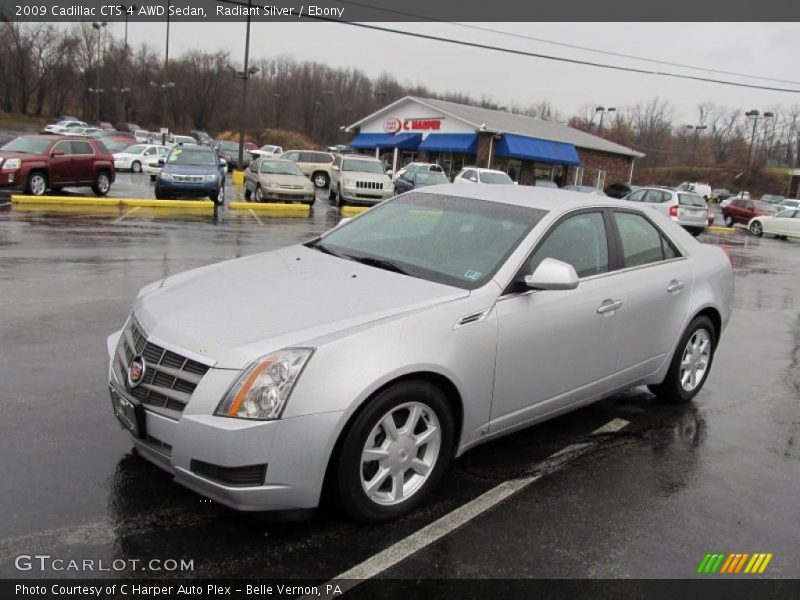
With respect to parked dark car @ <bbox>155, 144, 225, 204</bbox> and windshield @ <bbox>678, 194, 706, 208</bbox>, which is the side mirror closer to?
parked dark car @ <bbox>155, 144, 225, 204</bbox>

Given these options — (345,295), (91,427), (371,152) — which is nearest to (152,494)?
(91,427)

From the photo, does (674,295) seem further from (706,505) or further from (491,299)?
(491,299)

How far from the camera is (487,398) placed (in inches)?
140

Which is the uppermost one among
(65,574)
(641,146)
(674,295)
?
(641,146)

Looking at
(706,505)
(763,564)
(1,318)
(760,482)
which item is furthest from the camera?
(1,318)

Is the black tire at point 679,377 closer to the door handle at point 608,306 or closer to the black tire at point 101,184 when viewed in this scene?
the door handle at point 608,306

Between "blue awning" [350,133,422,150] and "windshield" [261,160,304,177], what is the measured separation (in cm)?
2503

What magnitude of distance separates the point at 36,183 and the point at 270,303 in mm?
17381

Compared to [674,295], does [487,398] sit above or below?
below

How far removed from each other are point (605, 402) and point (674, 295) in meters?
1.06

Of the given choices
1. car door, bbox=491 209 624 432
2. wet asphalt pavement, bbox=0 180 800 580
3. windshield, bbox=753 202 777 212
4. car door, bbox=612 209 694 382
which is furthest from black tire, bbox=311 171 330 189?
car door, bbox=491 209 624 432

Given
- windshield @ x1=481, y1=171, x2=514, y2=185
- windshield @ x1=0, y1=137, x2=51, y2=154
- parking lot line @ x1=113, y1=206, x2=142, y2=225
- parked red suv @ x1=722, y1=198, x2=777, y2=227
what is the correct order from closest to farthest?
Result: parking lot line @ x1=113, y1=206, x2=142, y2=225 < windshield @ x1=0, y1=137, x2=51, y2=154 < windshield @ x1=481, y1=171, x2=514, y2=185 < parked red suv @ x1=722, y1=198, x2=777, y2=227

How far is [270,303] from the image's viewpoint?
3.38m

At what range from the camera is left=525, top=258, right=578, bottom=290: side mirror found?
3.58m
